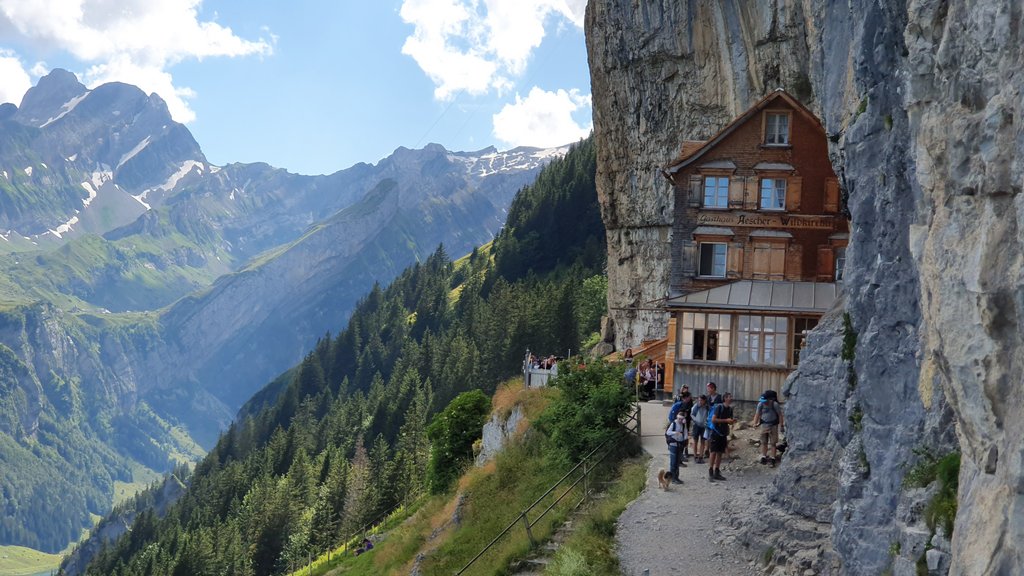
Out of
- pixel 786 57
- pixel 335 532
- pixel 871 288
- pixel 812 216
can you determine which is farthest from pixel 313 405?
pixel 871 288

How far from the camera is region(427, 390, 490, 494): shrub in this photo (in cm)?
4541

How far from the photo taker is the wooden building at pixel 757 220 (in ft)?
114

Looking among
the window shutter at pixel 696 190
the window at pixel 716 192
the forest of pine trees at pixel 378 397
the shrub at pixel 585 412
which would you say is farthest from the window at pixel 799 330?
the forest of pine trees at pixel 378 397

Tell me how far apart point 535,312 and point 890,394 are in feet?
259

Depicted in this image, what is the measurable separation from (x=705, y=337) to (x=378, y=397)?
10536 cm

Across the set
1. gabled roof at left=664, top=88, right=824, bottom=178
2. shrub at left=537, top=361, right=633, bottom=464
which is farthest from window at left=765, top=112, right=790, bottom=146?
shrub at left=537, top=361, right=633, bottom=464

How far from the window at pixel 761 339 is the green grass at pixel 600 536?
6879mm

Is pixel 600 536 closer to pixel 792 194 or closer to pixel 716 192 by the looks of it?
pixel 716 192

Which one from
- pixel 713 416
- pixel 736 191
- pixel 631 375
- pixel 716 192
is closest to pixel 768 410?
pixel 713 416

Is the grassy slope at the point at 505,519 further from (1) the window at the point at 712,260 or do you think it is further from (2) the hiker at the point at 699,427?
(1) the window at the point at 712,260

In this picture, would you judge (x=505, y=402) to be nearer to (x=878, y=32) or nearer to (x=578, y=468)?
(x=578, y=468)

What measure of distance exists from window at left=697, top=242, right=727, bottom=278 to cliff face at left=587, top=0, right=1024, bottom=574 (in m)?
12.2

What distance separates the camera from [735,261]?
3922cm

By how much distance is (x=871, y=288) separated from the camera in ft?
53.9
